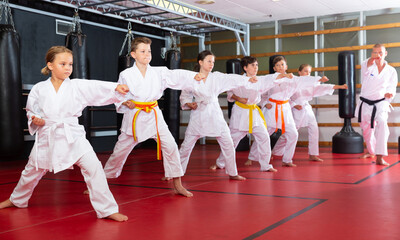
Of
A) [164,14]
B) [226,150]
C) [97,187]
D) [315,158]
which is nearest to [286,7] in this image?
[164,14]

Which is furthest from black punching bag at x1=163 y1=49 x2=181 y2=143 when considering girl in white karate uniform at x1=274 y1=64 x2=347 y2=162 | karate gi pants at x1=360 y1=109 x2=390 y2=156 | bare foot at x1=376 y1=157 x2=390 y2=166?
A: bare foot at x1=376 y1=157 x2=390 y2=166

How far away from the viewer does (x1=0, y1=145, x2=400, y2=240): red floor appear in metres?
2.50

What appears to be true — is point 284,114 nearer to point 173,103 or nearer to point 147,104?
point 147,104

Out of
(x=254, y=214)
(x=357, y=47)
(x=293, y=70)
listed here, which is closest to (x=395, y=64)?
(x=357, y=47)

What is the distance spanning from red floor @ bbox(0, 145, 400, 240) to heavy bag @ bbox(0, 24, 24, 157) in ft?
1.15

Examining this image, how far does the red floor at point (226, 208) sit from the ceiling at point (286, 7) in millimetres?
3323

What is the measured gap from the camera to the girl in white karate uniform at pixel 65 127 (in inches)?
111

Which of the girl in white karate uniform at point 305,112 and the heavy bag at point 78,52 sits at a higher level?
the heavy bag at point 78,52

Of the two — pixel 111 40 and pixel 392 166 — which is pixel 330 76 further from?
pixel 111 40

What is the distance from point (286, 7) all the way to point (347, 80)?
170 centimetres

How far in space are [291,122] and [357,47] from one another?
3.38 m

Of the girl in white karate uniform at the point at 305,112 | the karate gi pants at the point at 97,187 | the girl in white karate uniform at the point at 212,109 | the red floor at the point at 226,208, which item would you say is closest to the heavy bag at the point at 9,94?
the red floor at the point at 226,208

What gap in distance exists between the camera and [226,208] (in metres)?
3.10

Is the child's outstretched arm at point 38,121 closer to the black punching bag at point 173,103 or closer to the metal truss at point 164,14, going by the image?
the metal truss at point 164,14
